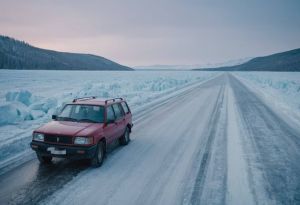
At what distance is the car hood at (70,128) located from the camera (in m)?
7.46

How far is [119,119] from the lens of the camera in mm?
9836

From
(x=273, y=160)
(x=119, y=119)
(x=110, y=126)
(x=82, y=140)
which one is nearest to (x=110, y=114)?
(x=110, y=126)

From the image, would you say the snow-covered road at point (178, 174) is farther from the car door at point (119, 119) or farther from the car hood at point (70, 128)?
the car hood at point (70, 128)

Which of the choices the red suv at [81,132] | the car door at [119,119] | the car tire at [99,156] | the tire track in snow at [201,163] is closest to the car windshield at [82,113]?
the red suv at [81,132]

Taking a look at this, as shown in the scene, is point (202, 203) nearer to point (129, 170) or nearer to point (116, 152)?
point (129, 170)

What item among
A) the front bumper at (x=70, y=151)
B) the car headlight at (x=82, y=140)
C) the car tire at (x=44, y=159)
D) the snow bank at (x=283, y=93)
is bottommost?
the snow bank at (x=283, y=93)

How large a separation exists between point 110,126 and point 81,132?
1.43 m

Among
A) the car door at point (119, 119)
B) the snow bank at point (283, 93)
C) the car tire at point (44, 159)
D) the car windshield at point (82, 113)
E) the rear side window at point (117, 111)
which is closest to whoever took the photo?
the car tire at point (44, 159)

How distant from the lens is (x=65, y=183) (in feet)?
21.6

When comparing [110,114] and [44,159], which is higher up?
[110,114]

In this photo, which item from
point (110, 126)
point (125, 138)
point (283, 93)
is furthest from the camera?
point (283, 93)

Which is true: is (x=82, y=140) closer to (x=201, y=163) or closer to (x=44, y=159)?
(x=44, y=159)

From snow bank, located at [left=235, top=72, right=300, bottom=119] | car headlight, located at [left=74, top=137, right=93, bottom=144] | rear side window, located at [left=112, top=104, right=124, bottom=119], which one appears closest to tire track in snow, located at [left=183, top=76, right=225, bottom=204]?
car headlight, located at [left=74, top=137, right=93, bottom=144]

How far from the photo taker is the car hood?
24.5 feet
